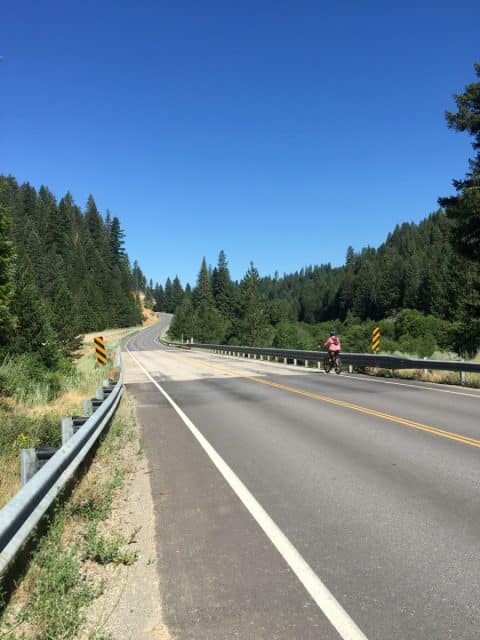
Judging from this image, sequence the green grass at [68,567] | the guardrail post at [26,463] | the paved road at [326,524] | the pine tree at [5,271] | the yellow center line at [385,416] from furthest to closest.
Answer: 1. the pine tree at [5,271]
2. the yellow center line at [385,416]
3. the guardrail post at [26,463]
4. the paved road at [326,524]
5. the green grass at [68,567]

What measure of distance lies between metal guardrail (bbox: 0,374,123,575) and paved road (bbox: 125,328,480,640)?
1.09 metres

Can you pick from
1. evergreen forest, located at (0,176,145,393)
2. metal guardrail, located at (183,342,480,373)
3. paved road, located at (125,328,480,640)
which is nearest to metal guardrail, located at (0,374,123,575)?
paved road, located at (125,328,480,640)

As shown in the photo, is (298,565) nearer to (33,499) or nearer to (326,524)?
(326,524)

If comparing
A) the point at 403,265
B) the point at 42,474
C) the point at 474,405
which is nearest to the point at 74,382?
the point at 474,405

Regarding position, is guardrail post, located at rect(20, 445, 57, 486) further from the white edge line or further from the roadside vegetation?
the white edge line

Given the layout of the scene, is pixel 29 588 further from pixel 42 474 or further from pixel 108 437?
pixel 108 437

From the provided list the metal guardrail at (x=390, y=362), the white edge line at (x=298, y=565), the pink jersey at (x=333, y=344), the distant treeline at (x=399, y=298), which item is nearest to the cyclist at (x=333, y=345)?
the pink jersey at (x=333, y=344)

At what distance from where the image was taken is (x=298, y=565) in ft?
12.9

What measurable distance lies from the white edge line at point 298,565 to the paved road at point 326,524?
26 mm

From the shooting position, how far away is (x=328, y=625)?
122 inches

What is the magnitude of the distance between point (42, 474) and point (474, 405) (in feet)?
34.8

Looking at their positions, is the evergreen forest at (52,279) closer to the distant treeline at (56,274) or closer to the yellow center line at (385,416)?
the distant treeline at (56,274)

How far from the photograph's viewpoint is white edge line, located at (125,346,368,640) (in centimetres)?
310

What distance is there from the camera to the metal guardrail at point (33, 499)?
3.14 m
